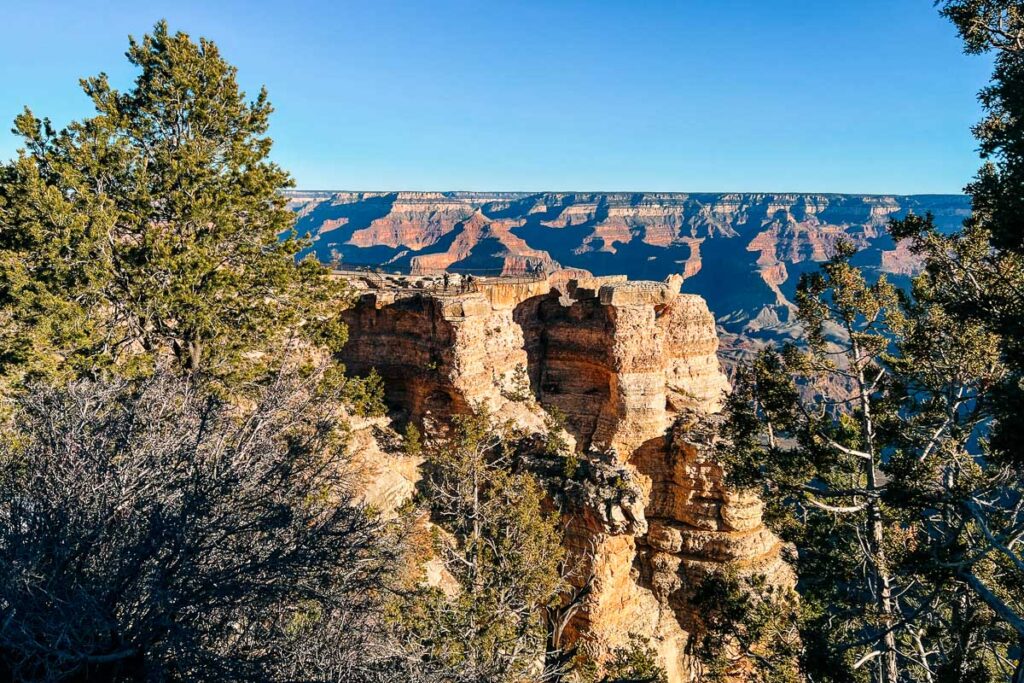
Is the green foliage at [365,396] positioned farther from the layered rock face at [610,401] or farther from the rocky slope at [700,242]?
the rocky slope at [700,242]

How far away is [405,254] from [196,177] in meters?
154

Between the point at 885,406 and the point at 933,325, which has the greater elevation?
the point at 933,325

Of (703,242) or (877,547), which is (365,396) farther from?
(703,242)

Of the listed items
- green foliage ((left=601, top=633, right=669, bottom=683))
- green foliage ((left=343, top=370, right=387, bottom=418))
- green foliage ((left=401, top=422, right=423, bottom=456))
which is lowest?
green foliage ((left=601, top=633, right=669, bottom=683))

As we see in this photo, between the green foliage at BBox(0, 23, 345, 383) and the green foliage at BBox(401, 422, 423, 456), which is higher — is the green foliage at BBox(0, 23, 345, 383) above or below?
above

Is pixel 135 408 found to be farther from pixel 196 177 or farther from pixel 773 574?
pixel 773 574

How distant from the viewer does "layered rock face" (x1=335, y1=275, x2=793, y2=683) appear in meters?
17.2

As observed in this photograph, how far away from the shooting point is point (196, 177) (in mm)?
14367

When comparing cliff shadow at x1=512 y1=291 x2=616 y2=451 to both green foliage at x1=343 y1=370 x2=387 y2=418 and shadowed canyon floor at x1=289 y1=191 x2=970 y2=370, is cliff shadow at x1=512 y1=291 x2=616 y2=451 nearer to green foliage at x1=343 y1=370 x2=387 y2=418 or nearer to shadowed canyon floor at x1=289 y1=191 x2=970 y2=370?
green foliage at x1=343 y1=370 x2=387 y2=418

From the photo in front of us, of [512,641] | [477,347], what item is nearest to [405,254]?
[477,347]

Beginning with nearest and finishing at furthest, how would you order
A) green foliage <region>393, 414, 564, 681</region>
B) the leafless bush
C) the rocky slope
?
the leafless bush < green foliage <region>393, 414, 564, 681</region> < the rocky slope

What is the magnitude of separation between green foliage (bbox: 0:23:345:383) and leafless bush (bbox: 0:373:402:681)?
8.80 feet

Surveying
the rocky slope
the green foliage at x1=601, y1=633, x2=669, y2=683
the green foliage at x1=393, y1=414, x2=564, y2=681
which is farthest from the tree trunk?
the rocky slope

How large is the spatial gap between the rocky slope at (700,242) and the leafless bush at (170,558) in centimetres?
10400
